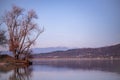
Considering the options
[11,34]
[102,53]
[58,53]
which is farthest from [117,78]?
[58,53]

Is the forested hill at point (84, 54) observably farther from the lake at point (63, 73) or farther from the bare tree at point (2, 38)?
the lake at point (63, 73)

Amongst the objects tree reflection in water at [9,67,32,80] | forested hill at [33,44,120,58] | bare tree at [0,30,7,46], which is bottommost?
tree reflection in water at [9,67,32,80]

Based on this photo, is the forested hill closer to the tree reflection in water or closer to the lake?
the lake

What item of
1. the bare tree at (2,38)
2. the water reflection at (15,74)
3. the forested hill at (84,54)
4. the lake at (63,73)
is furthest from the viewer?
the forested hill at (84,54)

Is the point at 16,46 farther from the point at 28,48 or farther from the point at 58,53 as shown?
the point at 58,53

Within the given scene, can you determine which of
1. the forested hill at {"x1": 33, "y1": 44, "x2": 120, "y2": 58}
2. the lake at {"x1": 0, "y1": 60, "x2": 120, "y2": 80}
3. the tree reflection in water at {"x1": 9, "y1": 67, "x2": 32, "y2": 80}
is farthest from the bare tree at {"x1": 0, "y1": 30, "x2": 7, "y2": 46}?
the forested hill at {"x1": 33, "y1": 44, "x2": 120, "y2": 58}

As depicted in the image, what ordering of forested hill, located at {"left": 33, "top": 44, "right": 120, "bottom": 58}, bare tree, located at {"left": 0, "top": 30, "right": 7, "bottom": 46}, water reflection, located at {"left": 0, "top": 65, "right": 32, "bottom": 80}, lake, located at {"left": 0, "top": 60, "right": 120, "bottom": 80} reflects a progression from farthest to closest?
forested hill, located at {"left": 33, "top": 44, "right": 120, "bottom": 58}, bare tree, located at {"left": 0, "top": 30, "right": 7, "bottom": 46}, water reflection, located at {"left": 0, "top": 65, "right": 32, "bottom": 80}, lake, located at {"left": 0, "top": 60, "right": 120, "bottom": 80}

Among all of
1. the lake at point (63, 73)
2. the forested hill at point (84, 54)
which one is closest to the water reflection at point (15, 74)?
the lake at point (63, 73)

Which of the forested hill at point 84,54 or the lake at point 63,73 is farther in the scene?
the forested hill at point 84,54

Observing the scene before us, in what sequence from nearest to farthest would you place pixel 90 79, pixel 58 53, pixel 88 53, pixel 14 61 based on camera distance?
1. pixel 90 79
2. pixel 14 61
3. pixel 88 53
4. pixel 58 53

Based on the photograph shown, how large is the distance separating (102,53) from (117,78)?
21440 millimetres

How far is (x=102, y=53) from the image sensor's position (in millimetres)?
27188

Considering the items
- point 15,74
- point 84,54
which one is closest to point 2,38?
point 15,74

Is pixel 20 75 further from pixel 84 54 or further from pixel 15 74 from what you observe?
pixel 84 54
